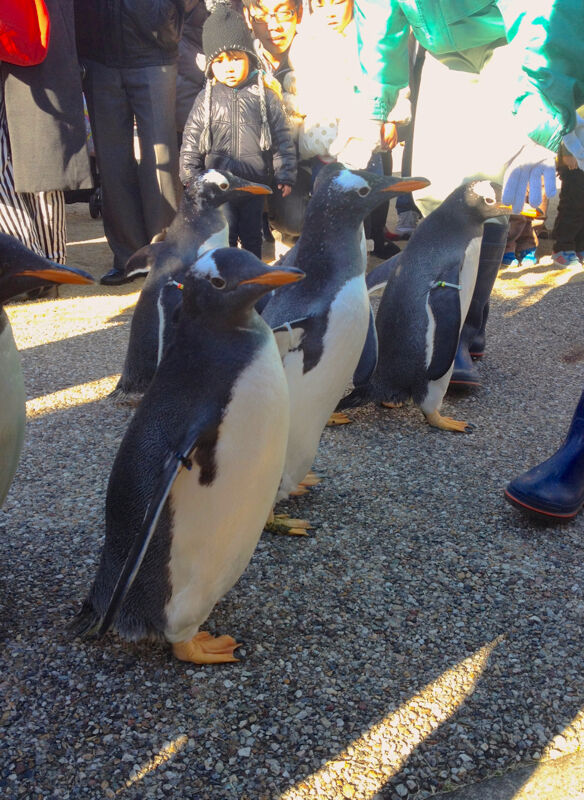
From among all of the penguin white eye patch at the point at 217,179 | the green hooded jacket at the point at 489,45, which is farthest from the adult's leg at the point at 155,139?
the green hooded jacket at the point at 489,45

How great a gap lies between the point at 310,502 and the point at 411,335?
860 mm

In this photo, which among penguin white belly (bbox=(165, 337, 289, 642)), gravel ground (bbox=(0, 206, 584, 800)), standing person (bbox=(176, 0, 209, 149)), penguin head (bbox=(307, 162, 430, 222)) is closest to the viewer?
gravel ground (bbox=(0, 206, 584, 800))

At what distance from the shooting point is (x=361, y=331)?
85.4 inches

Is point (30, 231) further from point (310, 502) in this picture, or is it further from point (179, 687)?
point (179, 687)

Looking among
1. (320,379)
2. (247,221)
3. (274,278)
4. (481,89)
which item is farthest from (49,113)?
(274,278)

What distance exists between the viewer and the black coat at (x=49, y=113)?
379 centimetres

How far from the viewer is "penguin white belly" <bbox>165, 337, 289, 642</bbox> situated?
4.63 ft

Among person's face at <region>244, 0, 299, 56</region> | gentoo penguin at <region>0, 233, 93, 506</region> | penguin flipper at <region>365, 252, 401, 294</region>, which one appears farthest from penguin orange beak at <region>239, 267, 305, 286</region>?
person's face at <region>244, 0, 299, 56</region>

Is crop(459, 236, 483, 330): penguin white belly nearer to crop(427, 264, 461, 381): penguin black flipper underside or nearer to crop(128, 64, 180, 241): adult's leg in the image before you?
crop(427, 264, 461, 381): penguin black flipper underside

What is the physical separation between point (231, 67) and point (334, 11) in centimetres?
73

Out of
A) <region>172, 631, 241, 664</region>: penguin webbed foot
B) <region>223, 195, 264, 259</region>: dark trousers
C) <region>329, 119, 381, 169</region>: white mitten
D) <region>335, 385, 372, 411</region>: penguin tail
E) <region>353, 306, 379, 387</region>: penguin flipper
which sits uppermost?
<region>329, 119, 381, 169</region>: white mitten

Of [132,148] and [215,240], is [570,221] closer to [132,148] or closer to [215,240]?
[132,148]

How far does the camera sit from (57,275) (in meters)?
1.51

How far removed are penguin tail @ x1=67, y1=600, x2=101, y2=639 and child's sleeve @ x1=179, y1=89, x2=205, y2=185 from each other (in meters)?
3.22
